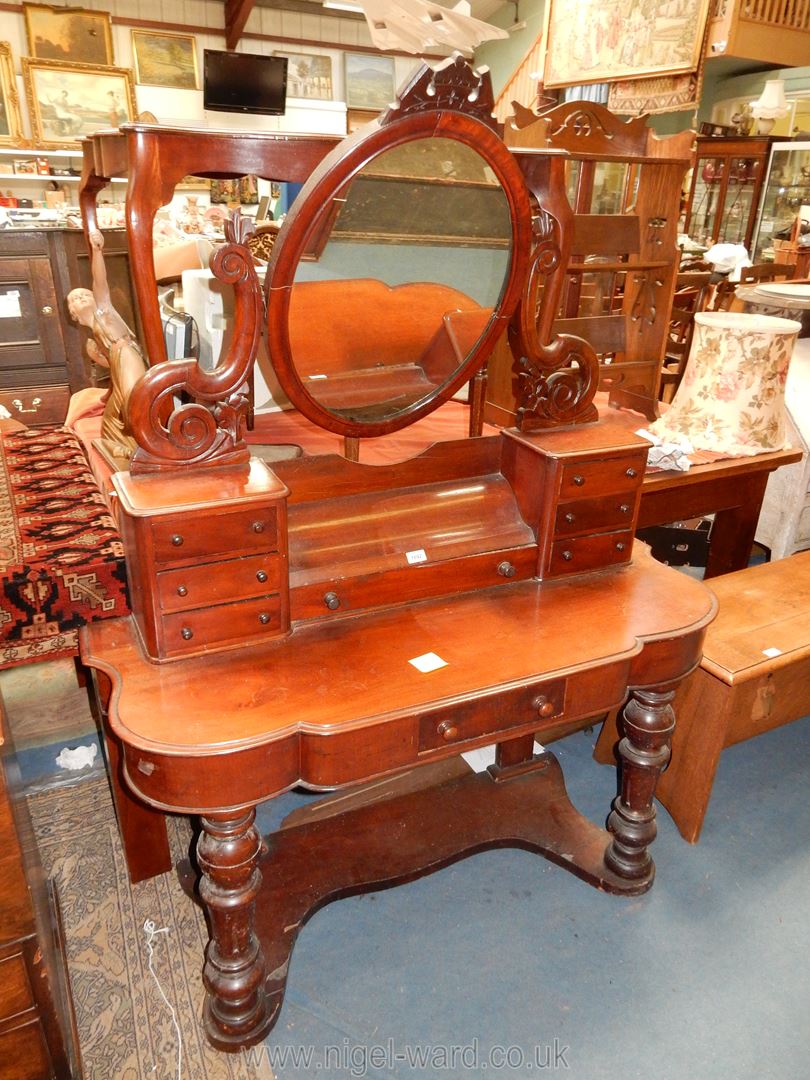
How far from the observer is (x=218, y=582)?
1312 millimetres

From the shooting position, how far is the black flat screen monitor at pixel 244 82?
8.46 meters

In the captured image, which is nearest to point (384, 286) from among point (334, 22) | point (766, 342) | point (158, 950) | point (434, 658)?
point (434, 658)

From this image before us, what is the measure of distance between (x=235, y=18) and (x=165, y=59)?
0.94m

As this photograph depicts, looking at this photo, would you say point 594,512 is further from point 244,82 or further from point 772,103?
point 244,82

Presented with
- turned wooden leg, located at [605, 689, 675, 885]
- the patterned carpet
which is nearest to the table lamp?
turned wooden leg, located at [605, 689, 675, 885]

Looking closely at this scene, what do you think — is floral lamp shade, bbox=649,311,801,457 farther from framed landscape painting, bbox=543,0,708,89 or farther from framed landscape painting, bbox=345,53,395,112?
framed landscape painting, bbox=345,53,395,112

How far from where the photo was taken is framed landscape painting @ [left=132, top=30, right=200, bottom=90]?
8.57 metres

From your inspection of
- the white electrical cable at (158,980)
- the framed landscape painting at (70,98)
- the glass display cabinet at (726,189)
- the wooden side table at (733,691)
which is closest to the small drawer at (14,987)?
the white electrical cable at (158,980)

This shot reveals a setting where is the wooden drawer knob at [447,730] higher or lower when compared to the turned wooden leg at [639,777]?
higher

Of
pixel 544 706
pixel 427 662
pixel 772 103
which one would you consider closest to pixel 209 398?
pixel 427 662

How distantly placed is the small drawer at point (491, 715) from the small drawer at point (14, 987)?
2.46 feet

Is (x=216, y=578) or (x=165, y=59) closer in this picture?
(x=216, y=578)

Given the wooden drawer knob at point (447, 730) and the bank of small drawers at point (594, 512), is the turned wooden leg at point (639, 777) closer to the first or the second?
the bank of small drawers at point (594, 512)

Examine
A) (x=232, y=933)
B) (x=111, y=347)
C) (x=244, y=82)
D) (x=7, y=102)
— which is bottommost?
(x=232, y=933)
